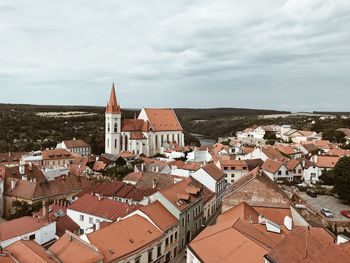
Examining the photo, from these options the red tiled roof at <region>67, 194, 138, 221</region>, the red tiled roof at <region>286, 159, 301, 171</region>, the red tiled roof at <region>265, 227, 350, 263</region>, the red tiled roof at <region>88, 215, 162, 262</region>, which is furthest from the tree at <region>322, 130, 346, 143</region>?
the red tiled roof at <region>265, 227, 350, 263</region>

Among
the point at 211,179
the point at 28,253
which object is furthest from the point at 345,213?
the point at 28,253

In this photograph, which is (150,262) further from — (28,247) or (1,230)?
(1,230)

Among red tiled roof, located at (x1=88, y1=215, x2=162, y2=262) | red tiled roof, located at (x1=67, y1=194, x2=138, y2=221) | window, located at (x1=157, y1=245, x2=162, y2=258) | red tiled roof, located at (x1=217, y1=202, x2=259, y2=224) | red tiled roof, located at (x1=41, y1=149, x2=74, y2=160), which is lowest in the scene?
red tiled roof, located at (x1=41, y1=149, x2=74, y2=160)

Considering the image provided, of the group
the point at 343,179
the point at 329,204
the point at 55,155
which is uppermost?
the point at 343,179

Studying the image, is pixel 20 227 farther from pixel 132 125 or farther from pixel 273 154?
pixel 132 125

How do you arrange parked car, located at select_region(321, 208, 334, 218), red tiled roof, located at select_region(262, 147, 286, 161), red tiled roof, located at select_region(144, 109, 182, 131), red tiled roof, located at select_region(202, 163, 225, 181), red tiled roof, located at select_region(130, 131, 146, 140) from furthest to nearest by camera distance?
red tiled roof, located at select_region(144, 109, 182, 131) → red tiled roof, located at select_region(130, 131, 146, 140) → red tiled roof, located at select_region(262, 147, 286, 161) → red tiled roof, located at select_region(202, 163, 225, 181) → parked car, located at select_region(321, 208, 334, 218)

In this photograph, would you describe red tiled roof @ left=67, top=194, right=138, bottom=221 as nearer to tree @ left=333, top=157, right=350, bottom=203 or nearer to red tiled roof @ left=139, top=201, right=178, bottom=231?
red tiled roof @ left=139, top=201, right=178, bottom=231

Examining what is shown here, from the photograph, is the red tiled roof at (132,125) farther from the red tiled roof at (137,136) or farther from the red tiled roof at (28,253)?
the red tiled roof at (28,253)

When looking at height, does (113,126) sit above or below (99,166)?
above
